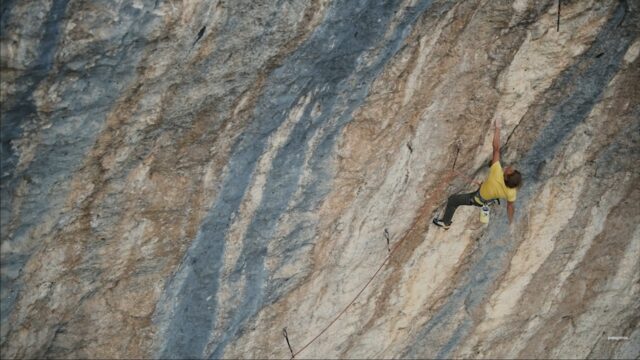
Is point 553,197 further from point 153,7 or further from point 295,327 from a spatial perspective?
point 153,7

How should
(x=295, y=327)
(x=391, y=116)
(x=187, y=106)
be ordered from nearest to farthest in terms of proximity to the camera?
(x=187, y=106) → (x=391, y=116) → (x=295, y=327)

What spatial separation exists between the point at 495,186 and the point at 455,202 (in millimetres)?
575

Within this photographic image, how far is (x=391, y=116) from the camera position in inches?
255

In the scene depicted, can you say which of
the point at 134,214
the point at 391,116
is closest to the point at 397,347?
the point at 391,116

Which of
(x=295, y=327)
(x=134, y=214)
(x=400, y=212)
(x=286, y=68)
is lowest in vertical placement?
(x=295, y=327)

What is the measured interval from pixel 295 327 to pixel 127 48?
13.2ft

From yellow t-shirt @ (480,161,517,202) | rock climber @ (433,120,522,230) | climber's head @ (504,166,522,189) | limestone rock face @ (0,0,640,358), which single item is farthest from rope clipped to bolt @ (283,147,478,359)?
climber's head @ (504,166,522,189)

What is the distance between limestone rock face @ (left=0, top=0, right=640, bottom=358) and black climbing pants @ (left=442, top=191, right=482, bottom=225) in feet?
0.58

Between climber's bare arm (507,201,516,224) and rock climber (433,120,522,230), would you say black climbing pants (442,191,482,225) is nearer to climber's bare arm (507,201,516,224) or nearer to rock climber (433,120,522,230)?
rock climber (433,120,522,230)

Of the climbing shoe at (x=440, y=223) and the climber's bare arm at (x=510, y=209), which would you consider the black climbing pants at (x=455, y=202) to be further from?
the climber's bare arm at (x=510, y=209)

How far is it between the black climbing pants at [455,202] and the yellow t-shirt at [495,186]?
0.18 m

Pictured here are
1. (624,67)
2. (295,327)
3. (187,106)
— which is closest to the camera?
(187,106)

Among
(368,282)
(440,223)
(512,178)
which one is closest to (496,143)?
(512,178)

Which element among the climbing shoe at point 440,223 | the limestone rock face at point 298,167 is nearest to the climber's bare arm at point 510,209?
the limestone rock face at point 298,167
